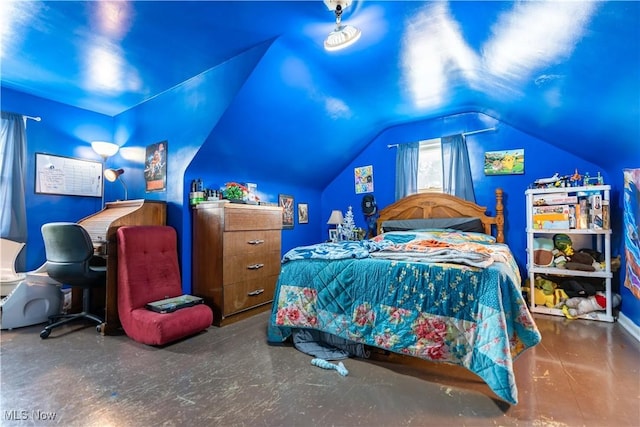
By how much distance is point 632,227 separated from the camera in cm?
240

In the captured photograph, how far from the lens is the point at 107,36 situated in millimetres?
2117

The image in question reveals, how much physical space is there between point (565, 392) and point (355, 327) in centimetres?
124

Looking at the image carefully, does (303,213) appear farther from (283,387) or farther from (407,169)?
(283,387)

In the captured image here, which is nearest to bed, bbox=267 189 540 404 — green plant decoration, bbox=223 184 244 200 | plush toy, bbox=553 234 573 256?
green plant decoration, bbox=223 184 244 200

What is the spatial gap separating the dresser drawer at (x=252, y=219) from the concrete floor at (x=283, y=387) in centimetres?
108

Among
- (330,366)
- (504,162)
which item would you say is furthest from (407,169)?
(330,366)

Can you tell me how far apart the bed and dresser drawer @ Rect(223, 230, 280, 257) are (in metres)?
0.69

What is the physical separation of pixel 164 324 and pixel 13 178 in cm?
241

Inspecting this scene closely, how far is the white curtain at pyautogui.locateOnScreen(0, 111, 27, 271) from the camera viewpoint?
2.82 meters

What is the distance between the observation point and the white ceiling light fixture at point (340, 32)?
68.9 inches

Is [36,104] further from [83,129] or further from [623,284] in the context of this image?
[623,284]

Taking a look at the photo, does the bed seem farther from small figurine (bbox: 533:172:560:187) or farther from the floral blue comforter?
small figurine (bbox: 533:172:560:187)

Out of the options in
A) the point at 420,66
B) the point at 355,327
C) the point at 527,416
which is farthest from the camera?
the point at 420,66

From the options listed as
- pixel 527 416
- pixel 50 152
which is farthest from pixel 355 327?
pixel 50 152
